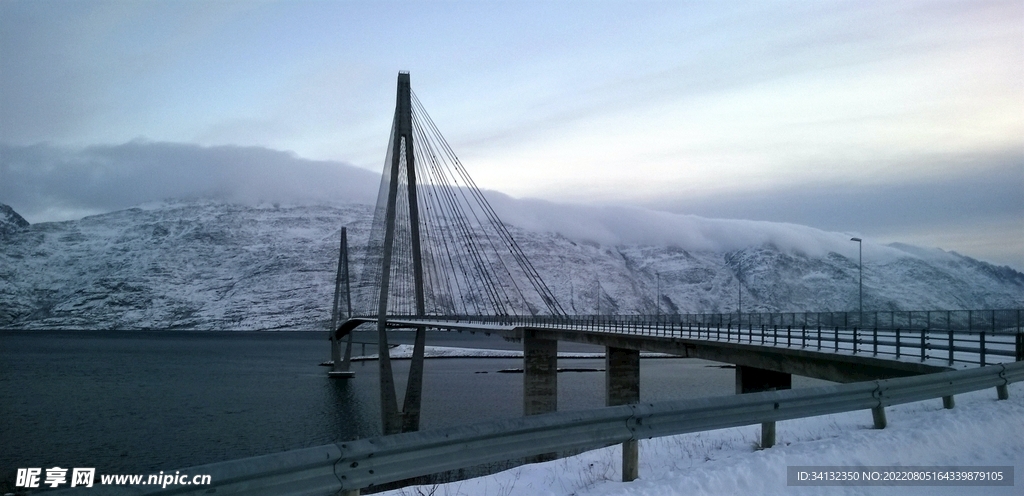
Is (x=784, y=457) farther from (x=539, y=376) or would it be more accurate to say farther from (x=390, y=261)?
(x=539, y=376)

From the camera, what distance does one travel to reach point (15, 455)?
35781 mm

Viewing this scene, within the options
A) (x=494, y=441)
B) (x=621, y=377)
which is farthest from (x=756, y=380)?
(x=494, y=441)

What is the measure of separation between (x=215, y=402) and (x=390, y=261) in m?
22.3

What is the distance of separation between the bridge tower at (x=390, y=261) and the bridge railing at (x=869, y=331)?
3718 mm

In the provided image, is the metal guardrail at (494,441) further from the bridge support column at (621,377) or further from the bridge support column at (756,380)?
the bridge support column at (621,377)

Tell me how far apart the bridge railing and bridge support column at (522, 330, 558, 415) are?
167cm

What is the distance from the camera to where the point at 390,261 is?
4728 centimetres

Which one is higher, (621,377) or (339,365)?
(621,377)

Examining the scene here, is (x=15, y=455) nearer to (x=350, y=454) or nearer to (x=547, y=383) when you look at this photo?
(x=547, y=383)

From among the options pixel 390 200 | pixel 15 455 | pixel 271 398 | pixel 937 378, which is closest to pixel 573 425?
pixel 937 378

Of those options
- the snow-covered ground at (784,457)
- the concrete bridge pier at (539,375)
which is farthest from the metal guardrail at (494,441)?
the concrete bridge pier at (539,375)

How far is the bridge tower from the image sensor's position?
44688mm

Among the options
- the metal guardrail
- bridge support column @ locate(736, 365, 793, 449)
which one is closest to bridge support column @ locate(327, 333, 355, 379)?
bridge support column @ locate(736, 365, 793, 449)

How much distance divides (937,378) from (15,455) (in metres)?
39.0
